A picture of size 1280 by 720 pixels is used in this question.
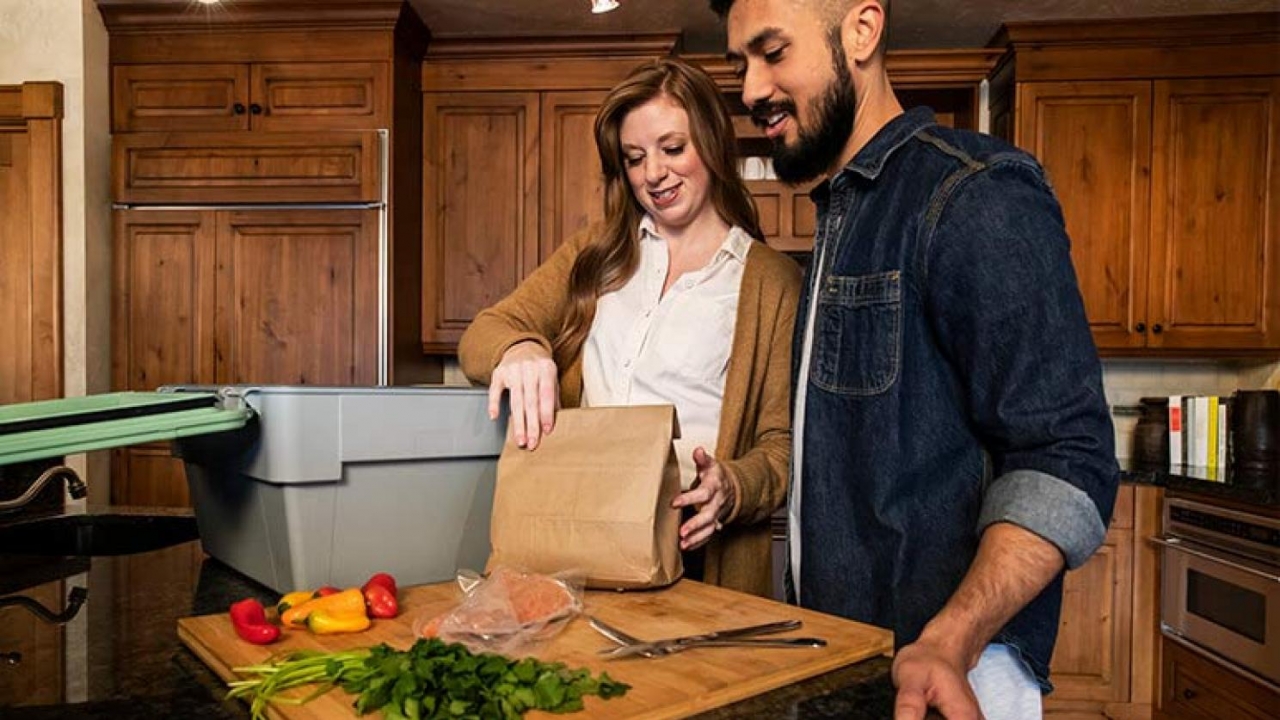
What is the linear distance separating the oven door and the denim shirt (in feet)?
6.57

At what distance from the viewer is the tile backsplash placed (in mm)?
3471

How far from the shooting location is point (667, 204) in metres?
1.38

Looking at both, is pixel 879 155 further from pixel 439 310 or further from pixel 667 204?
pixel 439 310

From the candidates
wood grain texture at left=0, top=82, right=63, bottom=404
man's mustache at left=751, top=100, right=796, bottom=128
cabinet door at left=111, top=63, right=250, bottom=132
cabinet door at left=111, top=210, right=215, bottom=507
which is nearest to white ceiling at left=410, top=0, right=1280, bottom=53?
cabinet door at left=111, top=63, right=250, bottom=132

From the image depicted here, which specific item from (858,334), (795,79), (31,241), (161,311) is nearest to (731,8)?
(795,79)

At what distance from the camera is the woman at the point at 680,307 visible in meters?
1.31

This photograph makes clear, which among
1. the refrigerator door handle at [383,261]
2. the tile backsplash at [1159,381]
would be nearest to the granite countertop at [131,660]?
the refrigerator door handle at [383,261]

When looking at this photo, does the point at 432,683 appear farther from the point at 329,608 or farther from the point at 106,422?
the point at 106,422

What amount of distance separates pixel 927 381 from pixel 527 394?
1.45 feet

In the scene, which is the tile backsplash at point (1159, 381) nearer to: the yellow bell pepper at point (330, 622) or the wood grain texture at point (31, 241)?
the yellow bell pepper at point (330, 622)

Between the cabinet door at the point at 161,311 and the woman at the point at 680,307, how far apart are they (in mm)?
2178

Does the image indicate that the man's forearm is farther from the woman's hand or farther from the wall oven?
the wall oven

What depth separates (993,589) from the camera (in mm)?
773

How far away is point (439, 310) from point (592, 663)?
2.74 metres
